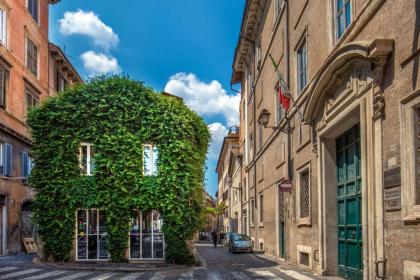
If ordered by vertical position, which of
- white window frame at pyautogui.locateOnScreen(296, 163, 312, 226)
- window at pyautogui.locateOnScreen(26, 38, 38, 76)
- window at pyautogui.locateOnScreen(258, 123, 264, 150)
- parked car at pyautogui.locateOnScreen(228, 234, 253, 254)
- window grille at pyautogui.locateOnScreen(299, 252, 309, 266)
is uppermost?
window at pyautogui.locateOnScreen(26, 38, 38, 76)

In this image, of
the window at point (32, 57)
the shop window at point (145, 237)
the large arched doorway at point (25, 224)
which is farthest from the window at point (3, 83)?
the shop window at point (145, 237)

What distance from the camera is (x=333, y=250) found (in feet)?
49.7

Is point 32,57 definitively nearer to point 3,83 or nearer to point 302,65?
point 3,83

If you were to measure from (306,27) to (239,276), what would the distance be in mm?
8869

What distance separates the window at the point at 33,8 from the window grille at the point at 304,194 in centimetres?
2070

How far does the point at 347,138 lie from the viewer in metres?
14.5

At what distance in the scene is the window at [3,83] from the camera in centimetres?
2564

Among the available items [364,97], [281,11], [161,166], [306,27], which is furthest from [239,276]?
[281,11]

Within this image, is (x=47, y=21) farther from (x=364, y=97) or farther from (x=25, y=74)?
(x=364, y=97)

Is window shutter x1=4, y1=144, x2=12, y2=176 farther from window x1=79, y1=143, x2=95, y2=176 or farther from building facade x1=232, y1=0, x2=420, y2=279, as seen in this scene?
building facade x1=232, y1=0, x2=420, y2=279

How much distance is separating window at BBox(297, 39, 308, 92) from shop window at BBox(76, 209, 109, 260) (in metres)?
9.27

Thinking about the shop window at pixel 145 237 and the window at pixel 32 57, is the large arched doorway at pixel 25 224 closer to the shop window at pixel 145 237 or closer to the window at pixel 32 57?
the window at pixel 32 57

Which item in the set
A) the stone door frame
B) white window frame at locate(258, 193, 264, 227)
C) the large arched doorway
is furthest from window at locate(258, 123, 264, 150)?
the stone door frame

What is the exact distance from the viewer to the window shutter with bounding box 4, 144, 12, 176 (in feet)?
82.6
